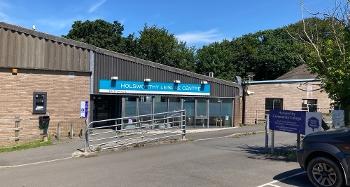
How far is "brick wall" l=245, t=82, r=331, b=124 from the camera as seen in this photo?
37812 millimetres

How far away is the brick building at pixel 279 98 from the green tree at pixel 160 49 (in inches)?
913

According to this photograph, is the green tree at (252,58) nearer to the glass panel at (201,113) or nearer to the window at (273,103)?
the window at (273,103)

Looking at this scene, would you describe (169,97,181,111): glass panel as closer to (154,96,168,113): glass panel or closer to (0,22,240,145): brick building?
(0,22,240,145): brick building

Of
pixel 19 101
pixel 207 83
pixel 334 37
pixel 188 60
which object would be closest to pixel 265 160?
pixel 334 37

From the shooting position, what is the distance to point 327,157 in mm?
9812

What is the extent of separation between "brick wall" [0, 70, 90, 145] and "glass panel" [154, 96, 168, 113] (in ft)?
15.1

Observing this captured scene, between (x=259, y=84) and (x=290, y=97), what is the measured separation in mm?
2518

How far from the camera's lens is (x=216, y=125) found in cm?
3222

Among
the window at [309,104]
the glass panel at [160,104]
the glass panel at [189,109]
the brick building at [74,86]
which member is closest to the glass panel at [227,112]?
the brick building at [74,86]

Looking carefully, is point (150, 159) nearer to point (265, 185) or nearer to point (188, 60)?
point (265, 185)

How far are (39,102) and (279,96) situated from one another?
20.2 meters

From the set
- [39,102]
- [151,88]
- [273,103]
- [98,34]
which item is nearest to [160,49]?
[98,34]

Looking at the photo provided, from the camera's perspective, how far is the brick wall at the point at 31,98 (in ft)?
75.8

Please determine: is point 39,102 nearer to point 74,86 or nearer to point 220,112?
point 74,86
